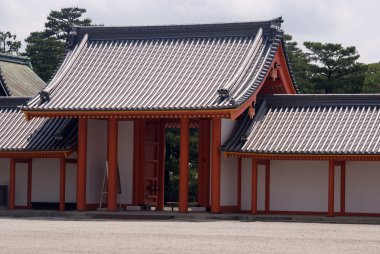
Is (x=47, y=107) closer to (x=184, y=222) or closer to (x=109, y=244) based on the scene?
(x=184, y=222)

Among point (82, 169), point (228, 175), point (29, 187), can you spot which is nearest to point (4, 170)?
point (29, 187)

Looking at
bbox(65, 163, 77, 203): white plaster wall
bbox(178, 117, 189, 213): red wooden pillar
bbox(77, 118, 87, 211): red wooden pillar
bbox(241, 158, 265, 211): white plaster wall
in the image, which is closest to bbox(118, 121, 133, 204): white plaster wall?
bbox(65, 163, 77, 203): white plaster wall

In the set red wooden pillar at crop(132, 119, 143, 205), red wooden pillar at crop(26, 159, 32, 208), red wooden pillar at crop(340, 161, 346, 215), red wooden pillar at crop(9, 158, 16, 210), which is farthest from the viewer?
red wooden pillar at crop(26, 159, 32, 208)

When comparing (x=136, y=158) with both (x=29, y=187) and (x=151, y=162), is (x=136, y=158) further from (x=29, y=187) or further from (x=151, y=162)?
(x=29, y=187)

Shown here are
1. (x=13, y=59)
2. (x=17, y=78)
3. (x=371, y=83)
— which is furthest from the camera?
(x=371, y=83)

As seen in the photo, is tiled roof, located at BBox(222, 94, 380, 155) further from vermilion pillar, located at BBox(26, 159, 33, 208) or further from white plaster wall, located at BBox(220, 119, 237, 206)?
vermilion pillar, located at BBox(26, 159, 33, 208)

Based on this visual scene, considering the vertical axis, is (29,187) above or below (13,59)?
below

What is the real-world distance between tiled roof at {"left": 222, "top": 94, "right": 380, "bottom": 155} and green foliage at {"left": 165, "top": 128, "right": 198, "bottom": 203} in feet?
35.2

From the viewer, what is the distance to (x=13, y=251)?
946 inches

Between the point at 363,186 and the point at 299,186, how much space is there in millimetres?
2473

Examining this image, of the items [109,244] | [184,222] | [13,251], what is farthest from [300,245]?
[184,222]

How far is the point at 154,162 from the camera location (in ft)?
149

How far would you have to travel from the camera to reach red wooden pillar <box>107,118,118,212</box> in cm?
4212

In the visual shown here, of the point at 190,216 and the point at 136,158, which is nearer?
the point at 190,216
